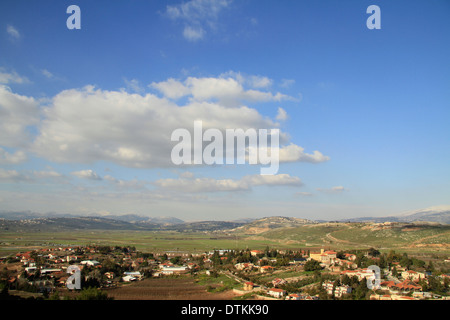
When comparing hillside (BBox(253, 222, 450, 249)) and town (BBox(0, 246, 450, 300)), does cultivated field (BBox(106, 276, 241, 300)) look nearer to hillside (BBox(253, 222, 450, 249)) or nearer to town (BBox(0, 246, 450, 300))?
town (BBox(0, 246, 450, 300))

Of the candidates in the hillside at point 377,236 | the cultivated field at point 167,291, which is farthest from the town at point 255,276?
the hillside at point 377,236

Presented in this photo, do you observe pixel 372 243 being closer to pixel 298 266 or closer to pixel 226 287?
pixel 298 266

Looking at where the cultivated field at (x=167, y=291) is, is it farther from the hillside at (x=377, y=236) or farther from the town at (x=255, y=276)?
the hillside at (x=377, y=236)

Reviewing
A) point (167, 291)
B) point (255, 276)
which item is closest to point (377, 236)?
point (255, 276)

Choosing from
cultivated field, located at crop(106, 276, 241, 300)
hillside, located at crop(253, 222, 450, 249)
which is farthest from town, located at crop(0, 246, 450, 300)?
hillside, located at crop(253, 222, 450, 249)

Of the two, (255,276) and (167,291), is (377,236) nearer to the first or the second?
(255,276)

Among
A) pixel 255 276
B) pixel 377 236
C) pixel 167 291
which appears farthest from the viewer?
pixel 377 236
